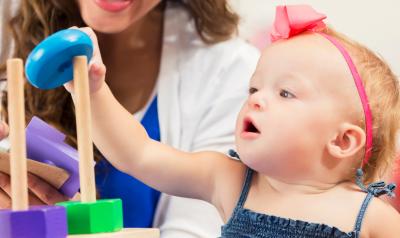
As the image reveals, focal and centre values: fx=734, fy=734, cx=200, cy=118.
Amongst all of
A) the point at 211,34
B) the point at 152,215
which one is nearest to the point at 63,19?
the point at 211,34

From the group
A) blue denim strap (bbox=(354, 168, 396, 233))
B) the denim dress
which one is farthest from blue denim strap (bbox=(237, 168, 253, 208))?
blue denim strap (bbox=(354, 168, 396, 233))

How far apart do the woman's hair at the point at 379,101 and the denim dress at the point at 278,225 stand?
0.11 feet

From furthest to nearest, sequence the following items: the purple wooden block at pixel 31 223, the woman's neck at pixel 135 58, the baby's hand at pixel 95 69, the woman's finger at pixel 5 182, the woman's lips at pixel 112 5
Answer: the woman's neck at pixel 135 58
the woman's lips at pixel 112 5
the woman's finger at pixel 5 182
the baby's hand at pixel 95 69
the purple wooden block at pixel 31 223

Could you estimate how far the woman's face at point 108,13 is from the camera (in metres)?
1.07

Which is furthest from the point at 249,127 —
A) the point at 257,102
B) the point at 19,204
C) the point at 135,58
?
the point at 135,58

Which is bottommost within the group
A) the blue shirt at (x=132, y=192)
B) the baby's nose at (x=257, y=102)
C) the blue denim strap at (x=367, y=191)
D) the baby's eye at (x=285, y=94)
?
the blue shirt at (x=132, y=192)

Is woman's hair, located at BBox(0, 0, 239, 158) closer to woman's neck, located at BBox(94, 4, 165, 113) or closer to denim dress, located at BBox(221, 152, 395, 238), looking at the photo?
woman's neck, located at BBox(94, 4, 165, 113)

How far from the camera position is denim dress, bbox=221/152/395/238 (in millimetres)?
704

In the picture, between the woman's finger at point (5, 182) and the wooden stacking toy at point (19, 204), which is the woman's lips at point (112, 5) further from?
the wooden stacking toy at point (19, 204)

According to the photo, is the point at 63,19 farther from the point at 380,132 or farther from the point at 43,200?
the point at 380,132

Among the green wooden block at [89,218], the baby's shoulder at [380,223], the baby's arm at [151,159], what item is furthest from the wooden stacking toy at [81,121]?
the baby's shoulder at [380,223]

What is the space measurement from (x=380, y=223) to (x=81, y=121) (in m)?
0.31

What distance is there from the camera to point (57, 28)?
1.19m

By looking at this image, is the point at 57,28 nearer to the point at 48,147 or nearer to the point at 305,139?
the point at 48,147
